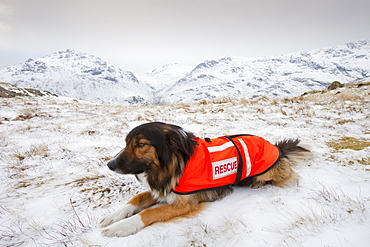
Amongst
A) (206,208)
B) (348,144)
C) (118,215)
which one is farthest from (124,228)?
(348,144)

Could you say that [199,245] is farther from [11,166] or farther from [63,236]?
[11,166]

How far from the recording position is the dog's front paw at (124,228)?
2693 millimetres

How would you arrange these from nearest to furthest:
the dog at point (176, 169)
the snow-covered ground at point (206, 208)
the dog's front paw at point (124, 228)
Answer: the snow-covered ground at point (206, 208), the dog's front paw at point (124, 228), the dog at point (176, 169)

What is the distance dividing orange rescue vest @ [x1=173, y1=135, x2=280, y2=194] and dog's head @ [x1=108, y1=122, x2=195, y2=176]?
253mm

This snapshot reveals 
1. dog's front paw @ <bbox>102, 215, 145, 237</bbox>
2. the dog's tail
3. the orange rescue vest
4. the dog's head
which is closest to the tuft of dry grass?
the dog's tail

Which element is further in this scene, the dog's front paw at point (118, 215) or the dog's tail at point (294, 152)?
the dog's tail at point (294, 152)

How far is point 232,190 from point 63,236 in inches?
121

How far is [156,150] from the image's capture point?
336cm

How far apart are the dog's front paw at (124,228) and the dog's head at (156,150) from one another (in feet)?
2.69

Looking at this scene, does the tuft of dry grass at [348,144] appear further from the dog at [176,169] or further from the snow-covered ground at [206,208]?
the dog at [176,169]

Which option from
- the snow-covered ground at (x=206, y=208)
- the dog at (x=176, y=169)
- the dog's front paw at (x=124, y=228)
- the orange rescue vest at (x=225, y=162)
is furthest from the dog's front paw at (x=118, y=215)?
the orange rescue vest at (x=225, y=162)

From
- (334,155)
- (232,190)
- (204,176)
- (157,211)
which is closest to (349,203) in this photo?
(232,190)

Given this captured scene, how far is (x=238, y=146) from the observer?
383 centimetres

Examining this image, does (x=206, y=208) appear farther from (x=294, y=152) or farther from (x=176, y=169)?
(x=294, y=152)
